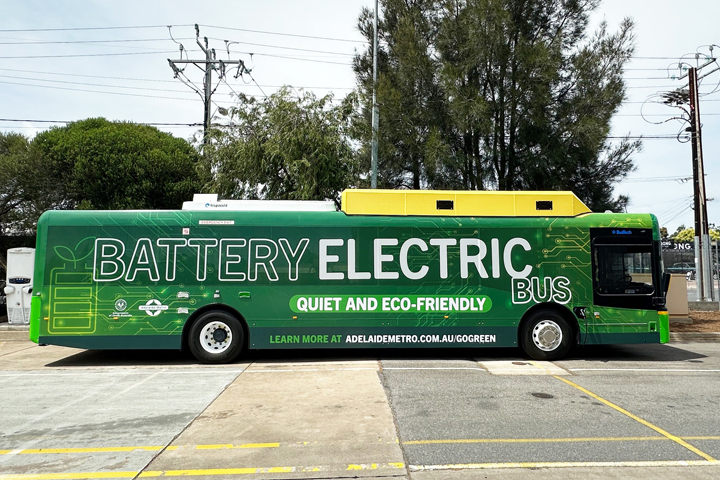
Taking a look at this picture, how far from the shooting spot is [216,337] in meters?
9.55

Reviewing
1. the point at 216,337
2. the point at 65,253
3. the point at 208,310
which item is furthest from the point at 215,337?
the point at 65,253

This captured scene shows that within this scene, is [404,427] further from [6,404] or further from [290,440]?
[6,404]

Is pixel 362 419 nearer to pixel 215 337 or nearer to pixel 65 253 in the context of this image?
pixel 215 337

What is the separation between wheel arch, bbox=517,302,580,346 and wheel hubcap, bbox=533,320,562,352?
0.25 metres

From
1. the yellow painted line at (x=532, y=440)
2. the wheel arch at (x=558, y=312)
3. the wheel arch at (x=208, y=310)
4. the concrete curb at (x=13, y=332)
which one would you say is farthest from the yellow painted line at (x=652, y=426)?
the concrete curb at (x=13, y=332)

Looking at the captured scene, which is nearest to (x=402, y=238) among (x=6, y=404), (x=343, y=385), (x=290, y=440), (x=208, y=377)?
(x=343, y=385)

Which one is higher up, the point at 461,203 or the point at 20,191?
the point at 20,191

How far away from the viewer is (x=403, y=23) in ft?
55.9

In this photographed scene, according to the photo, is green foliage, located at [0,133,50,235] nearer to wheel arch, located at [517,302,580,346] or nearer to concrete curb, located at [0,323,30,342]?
concrete curb, located at [0,323,30,342]

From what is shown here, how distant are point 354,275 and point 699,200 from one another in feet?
51.5

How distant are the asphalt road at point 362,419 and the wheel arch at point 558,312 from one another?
0.56 meters

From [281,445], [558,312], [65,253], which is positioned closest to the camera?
[281,445]

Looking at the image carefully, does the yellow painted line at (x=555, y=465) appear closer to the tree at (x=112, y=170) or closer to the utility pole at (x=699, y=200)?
the utility pole at (x=699, y=200)

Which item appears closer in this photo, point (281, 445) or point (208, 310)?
point (281, 445)
